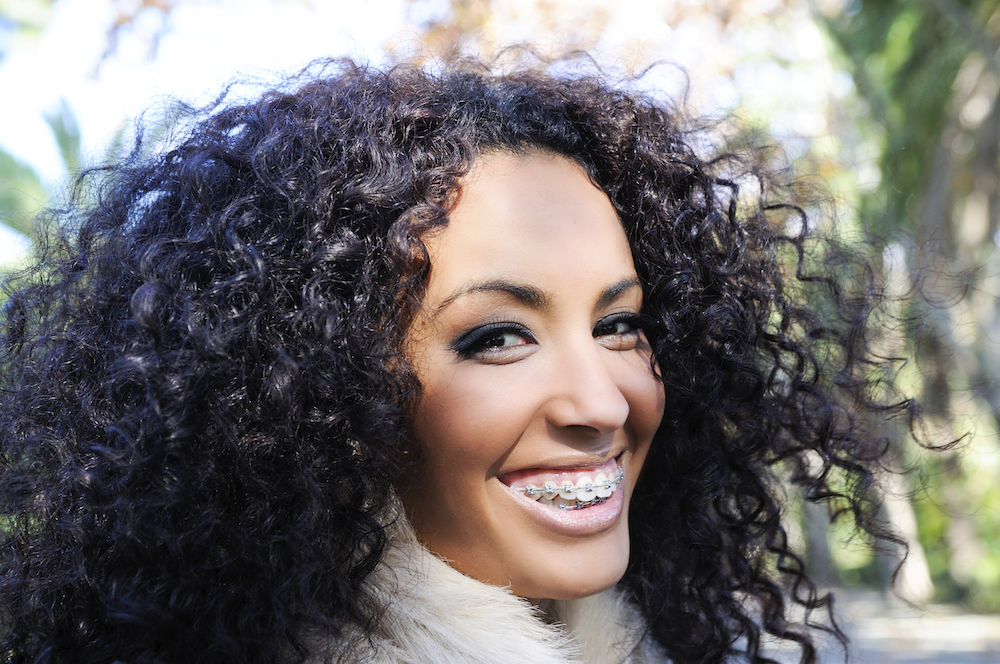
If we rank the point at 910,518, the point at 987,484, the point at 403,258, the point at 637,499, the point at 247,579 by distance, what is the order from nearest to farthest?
the point at 247,579
the point at 403,258
the point at 637,499
the point at 910,518
the point at 987,484

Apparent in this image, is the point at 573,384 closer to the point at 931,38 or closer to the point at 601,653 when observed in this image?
the point at 601,653

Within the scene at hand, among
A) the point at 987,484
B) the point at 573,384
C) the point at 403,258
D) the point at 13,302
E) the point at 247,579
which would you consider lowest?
the point at 247,579

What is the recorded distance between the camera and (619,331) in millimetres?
2131

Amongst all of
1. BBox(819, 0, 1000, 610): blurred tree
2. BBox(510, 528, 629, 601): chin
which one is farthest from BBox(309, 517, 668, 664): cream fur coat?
BBox(819, 0, 1000, 610): blurred tree

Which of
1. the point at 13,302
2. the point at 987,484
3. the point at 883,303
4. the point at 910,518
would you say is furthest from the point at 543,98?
the point at 987,484

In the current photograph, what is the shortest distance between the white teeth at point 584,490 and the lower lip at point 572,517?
0.09 ft

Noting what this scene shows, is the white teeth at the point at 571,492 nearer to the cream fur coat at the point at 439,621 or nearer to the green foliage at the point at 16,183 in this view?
the cream fur coat at the point at 439,621

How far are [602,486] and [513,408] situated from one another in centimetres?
32

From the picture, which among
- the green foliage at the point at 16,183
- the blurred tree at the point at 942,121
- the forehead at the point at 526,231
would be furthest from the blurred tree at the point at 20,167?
the blurred tree at the point at 942,121

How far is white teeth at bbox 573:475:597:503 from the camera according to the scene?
1.87 m

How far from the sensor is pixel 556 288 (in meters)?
1.86

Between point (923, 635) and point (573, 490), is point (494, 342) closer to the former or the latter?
point (573, 490)

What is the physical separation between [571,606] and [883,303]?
4.71 feet

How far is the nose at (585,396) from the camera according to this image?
1.80 metres
